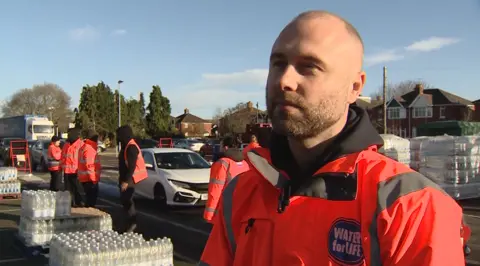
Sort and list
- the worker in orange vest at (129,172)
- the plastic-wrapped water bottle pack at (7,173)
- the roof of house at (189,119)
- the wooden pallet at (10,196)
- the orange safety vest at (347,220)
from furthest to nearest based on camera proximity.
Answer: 1. the roof of house at (189,119)
2. the wooden pallet at (10,196)
3. the plastic-wrapped water bottle pack at (7,173)
4. the worker in orange vest at (129,172)
5. the orange safety vest at (347,220)

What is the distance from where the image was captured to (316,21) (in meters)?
1.46

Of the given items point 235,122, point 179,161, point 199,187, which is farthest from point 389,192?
point 235,122

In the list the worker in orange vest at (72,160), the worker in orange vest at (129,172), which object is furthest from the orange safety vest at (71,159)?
the worker in orange vest at (129,172)

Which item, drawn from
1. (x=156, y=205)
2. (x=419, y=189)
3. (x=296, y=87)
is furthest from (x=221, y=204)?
(x=156, y=205)

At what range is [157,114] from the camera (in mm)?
60344

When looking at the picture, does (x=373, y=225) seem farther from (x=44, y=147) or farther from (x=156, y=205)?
(x=44, y=147)

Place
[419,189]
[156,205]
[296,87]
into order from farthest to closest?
[156,205]
[296,87]
[419,189]

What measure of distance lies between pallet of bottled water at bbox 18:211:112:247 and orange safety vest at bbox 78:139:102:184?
2.54 metres

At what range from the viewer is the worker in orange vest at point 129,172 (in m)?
8.37

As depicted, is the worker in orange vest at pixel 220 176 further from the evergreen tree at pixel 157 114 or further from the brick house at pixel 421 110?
the evergreen tree at pixel 157 114

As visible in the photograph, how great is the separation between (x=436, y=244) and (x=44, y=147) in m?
25.8

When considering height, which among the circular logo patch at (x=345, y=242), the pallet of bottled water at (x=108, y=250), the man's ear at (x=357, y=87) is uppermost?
the man's ear at (x=357, y=87)

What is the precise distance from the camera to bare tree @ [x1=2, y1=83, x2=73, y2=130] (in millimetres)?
85375

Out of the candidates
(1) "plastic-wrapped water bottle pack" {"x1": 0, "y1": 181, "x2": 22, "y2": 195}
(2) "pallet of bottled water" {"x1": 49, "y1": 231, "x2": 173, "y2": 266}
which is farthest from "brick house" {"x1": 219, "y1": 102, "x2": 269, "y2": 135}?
(2) "pallet of bottled water" {"x1": 49, "y1": 231, "x2": 173, "y2": 266}
